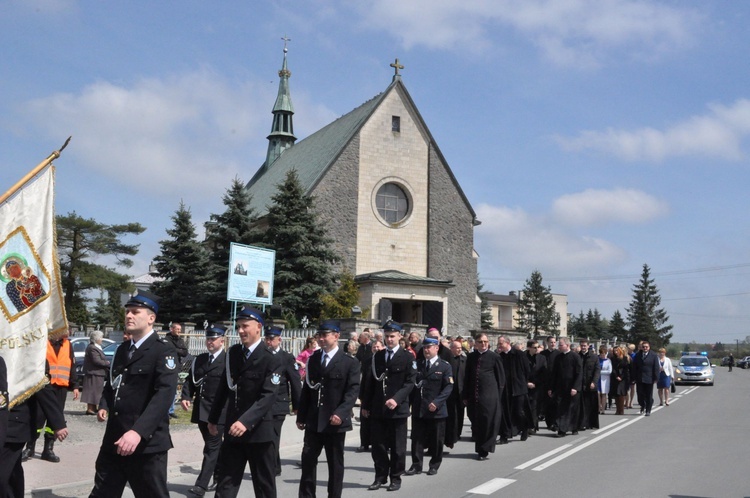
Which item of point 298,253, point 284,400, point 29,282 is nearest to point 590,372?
point 284,400

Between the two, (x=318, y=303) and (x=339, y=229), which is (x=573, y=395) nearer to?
(x=318, y=303)

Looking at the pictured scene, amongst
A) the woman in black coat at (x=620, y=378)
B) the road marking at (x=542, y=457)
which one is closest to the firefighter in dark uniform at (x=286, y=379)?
the road marking at (x=542, y=457)

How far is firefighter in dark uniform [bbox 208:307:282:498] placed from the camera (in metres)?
6.52

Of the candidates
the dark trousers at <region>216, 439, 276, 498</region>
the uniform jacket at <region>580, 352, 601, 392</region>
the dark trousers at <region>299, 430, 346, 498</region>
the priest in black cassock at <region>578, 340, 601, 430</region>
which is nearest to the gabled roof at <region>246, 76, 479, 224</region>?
the uniform jacket at <region>580, 352, 601, 392</region>

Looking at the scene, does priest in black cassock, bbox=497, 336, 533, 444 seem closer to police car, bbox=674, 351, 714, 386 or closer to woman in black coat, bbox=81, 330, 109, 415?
woman in black coat, bbox=81, 330, 109, 415

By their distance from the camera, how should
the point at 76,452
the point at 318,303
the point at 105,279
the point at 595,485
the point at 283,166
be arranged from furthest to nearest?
the point at 283,166
the point at 105,279
the point at 318,303
the point at 76,452
the point at 595,485

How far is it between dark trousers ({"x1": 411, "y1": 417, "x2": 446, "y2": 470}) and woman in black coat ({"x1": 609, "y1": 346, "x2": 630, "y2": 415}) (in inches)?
409

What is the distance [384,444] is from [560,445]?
16.6 feet

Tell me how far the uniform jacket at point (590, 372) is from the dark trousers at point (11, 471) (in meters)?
11.6

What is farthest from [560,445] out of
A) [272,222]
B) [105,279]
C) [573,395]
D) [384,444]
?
[105,279]

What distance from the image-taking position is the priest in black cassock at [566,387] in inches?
584

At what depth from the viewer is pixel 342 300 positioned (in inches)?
1315

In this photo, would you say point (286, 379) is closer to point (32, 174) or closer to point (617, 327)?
point (32, 174)

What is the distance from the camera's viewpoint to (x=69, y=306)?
49688 millimetres
